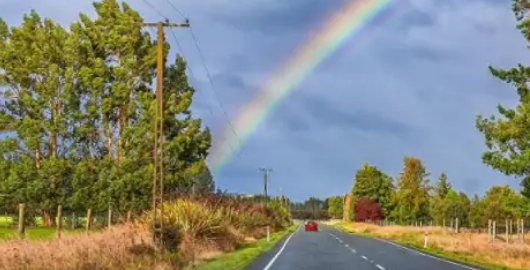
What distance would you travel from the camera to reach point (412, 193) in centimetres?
12219

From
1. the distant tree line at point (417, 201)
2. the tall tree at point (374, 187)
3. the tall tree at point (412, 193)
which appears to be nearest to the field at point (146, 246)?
the distant tree line at point (417, 201)

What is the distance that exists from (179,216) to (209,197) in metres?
7.06

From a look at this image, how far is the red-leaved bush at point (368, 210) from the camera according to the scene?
5261 inches

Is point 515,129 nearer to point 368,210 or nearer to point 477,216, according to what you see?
point 477,216

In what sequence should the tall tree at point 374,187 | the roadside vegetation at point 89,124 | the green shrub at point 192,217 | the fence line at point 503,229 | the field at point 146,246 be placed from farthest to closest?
1. the tall tree at point 374,187
2. the roadside vegetation at point 89,124
3. the fence line at point 503,229
4. the green shrub at point 192,217
5. the field at point 146,246

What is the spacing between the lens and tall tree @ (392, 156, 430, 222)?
12144cm

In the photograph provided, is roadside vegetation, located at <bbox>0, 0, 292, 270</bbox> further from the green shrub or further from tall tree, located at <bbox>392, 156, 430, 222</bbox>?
tall tree, located at <bbox>392, 156, 430, 222</bbox>

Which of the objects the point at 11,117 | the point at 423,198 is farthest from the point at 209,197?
the point at 423,198

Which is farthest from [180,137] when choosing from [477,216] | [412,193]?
[412,193]

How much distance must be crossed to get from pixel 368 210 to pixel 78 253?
4607 inches

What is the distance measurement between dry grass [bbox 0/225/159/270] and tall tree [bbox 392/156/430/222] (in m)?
101

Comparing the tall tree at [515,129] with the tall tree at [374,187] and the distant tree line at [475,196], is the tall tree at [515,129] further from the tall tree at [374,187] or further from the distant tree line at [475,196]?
the tall tree at [374,187]

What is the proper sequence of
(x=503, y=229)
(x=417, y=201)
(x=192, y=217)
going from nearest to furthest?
(x=192, y=217) < (x=503, y=229) < (x=417, y=201)

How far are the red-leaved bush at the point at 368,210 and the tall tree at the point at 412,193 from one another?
21.0 feet
